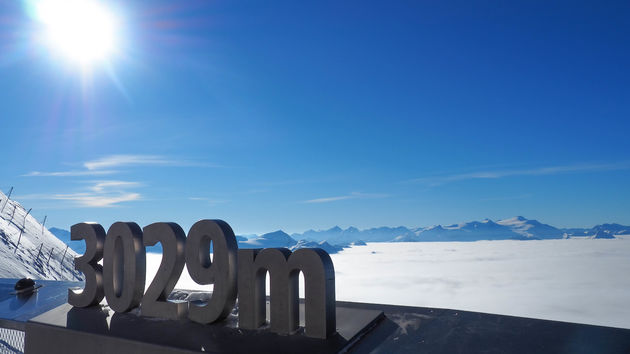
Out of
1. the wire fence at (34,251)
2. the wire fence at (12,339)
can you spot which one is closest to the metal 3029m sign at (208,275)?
the wire fence at (12,339)

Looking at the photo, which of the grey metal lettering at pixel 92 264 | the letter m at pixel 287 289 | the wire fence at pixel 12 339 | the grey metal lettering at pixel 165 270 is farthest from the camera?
the wire fence at pixel 12 339

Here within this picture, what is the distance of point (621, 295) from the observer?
134m

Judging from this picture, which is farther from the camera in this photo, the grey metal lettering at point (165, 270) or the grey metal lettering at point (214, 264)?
the grey metal lettering at point (165, 270)

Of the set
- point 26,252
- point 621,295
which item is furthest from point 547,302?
point 26,252

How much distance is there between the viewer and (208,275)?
212 inches

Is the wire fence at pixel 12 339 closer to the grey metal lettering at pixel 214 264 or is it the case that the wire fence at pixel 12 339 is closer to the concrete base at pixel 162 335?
the concrete base at pixel 162 335

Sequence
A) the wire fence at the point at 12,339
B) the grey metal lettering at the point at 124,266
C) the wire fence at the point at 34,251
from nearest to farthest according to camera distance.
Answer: the grey metal lettering at the point at 124,266 → the wire fence at the point at 12,339 → the wire fence at the point at 34,251

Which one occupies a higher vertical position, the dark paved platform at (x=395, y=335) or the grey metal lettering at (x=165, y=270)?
the grey metal lettering at (x=165, y=270)

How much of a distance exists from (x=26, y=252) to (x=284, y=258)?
86.7 m

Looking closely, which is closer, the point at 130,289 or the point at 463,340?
the point at 463,340

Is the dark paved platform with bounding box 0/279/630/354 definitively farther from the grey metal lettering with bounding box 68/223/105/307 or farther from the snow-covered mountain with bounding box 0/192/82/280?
the snow-covered mountain with bounding box 0/192/82/280

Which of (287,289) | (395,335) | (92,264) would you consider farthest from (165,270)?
(395,335)

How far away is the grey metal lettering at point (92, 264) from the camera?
21.5ft

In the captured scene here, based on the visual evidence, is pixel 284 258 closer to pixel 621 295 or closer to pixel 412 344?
pixel 412 344
